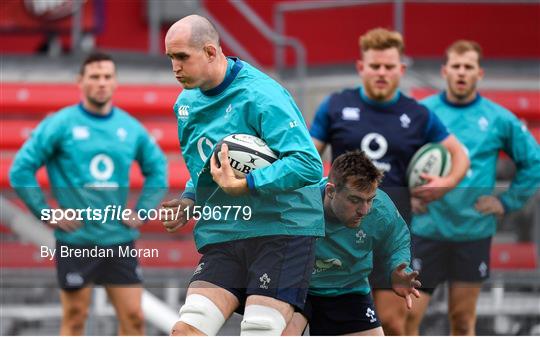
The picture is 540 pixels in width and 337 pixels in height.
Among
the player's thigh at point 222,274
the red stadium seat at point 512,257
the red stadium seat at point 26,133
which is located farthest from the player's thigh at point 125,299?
the red stadium seat at point 26,133

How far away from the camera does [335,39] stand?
14.1 metres

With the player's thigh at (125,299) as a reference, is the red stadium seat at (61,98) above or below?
above

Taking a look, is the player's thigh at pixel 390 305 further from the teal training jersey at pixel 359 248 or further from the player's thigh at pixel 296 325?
the player's thigh at pixel 296 325

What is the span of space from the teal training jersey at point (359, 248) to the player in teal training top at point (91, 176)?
1.45 meters

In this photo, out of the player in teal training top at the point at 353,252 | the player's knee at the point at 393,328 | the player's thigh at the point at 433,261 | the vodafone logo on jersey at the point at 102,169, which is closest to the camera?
the player in teal training top at the point at 353,252

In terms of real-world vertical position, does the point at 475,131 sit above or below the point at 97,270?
above

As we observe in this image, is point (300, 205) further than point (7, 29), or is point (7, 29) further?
point (7, 29)

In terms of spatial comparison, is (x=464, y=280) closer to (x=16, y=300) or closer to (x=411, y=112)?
(x=411, y=112)

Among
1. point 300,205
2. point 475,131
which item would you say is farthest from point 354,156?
point 475,131

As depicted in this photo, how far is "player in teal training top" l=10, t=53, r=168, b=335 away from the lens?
8.09 meters

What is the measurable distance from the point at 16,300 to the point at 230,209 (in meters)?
3.59

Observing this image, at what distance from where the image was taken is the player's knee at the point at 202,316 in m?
6.02

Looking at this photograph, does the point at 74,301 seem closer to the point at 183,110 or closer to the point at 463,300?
the point at 463,300

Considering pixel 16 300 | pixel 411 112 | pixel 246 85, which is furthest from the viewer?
pixel 16 300
